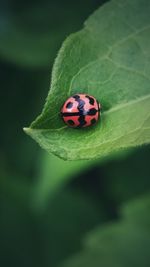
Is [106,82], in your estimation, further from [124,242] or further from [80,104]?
[124,242]

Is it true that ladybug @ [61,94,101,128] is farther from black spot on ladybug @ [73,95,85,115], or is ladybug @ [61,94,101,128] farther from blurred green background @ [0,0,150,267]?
blurred green background @ [0,0,150,267]

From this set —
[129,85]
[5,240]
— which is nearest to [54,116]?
[129,85]

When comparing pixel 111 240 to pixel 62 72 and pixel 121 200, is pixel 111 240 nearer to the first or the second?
pixel 121 200

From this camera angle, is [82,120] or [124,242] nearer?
[82,120]

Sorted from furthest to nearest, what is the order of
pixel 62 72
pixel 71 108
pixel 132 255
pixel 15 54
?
pixel 15 54 → pixel 132 255 → pixel 71 108 → pixel 62 72

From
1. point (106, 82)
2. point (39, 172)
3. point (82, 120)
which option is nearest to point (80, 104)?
point (82, 120)

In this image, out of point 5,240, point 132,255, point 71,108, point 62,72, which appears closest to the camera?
point 62,72
